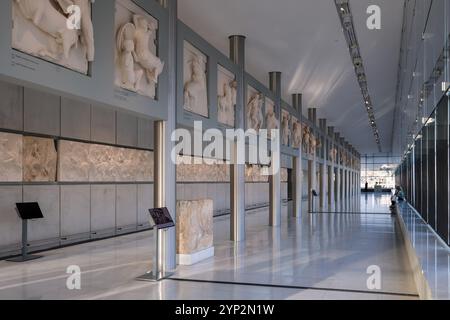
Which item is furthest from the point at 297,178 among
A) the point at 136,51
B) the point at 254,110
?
the point at 136,51

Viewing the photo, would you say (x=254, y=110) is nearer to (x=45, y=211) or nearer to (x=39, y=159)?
A: (x=39, y=159)

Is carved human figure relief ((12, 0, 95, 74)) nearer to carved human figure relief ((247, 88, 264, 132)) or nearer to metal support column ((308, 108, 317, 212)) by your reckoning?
carved human figure relief ((247, 88, 264, 132))

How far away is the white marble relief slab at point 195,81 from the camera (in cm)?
1155

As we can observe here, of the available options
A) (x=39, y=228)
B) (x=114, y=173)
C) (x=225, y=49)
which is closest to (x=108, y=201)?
(x=114, y=173)

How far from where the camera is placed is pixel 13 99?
40.4ft

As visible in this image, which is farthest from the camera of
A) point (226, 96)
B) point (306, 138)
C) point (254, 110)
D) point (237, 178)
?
point (306, 138)

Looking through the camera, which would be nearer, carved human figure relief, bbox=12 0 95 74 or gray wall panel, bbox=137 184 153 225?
carved human figure relief, bbox=12 0 95 74

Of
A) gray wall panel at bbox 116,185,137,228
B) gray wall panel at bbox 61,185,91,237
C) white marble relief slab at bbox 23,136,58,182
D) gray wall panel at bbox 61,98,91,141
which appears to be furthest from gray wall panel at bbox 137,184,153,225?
white marble relief slab at bbox 23,136,58,182

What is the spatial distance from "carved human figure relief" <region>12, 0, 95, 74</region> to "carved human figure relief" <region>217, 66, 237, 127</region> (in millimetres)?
6771

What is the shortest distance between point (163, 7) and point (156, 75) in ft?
5.90

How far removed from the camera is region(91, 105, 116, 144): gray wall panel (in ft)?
51.5

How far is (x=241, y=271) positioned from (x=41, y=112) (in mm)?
8025

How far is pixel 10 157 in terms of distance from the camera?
12.1 meters

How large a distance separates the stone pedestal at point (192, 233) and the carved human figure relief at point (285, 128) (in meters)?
10.8
